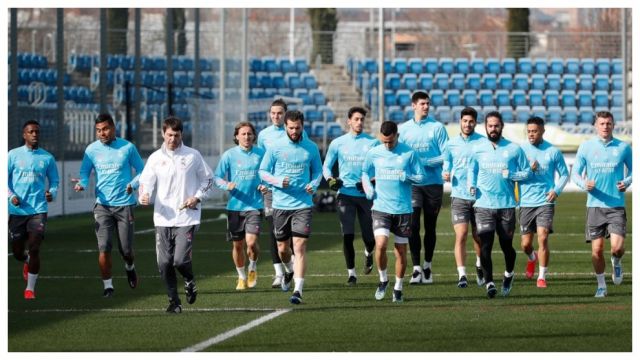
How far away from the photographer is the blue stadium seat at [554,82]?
5928 centimetres

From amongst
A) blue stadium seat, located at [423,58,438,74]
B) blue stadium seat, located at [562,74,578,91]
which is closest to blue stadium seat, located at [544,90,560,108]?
blue stadium seat, located at [562,74,578,91]

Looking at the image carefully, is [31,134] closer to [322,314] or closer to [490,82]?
[322,314]

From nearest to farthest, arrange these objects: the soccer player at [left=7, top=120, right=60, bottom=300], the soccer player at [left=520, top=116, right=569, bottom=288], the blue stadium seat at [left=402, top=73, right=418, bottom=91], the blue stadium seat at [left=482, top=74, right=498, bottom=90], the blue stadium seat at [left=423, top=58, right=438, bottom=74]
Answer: the soccer player at [left=7, top=120, right=60, bottom=300]
the soccer player at [left=520, top=116, right=569, bottom=288]
the blue stadium seat at [left=482, top=74, right=498, bottom=90]
the blue stadium seat at [left=402, top=73, right=418, bottom=91]
the blue stadium seat at [left=423, top=58, right=438, bottom=74]

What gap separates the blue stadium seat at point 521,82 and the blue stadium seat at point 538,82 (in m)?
0.24

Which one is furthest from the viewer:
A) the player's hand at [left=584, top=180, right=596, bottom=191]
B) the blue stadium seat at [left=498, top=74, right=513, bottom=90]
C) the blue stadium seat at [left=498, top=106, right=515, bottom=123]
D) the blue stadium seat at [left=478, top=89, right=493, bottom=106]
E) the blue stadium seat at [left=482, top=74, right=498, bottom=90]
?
the blue stadium seat at [left=498, top=74, right=513, bottom=90]

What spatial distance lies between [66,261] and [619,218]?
8647 millimetres

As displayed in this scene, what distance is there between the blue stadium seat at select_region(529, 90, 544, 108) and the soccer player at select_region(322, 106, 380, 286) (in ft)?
135

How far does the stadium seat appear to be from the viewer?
5928cm

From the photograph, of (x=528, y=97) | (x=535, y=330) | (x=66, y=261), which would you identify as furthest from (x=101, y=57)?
(x=528, y=97)

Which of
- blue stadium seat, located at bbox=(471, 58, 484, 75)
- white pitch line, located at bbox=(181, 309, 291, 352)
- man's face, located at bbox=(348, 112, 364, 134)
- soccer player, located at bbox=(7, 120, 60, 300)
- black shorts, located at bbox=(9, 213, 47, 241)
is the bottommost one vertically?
white pitch line, located at bbox=(181, 309, 291, 352)

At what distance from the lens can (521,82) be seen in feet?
194

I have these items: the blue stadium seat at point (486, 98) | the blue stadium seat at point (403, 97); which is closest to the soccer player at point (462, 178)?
the blue stadium seat at point (403, 97)

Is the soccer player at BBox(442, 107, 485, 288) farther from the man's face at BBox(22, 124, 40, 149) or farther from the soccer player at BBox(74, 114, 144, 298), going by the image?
the man's face at BBox(22, 124, 40, 149)

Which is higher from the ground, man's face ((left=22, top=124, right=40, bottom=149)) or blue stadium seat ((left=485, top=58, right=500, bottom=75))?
blue stadium seat ((left=485, top=58, right=500, bottom=75))
